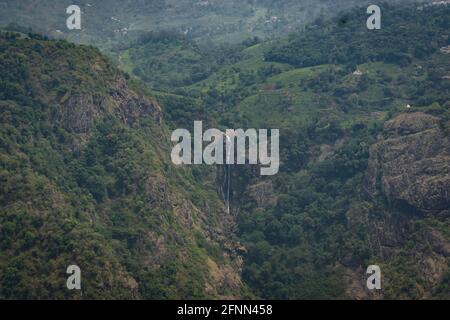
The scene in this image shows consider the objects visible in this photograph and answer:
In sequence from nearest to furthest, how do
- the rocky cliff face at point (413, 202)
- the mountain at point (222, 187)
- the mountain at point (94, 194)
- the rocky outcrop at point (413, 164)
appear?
1. the mountain at point (94, 194)
2. the mountain at point (222, 187)
3. the rocky cliff face at point (413, 202)
4. the rocky outcrop at point (413, 164)

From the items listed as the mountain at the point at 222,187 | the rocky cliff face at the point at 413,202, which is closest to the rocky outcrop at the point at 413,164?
the rocky cliff face at the point at 413,202

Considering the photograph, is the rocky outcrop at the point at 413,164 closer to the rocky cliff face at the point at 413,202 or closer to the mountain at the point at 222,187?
the rocky cliff face at the point at 413,202

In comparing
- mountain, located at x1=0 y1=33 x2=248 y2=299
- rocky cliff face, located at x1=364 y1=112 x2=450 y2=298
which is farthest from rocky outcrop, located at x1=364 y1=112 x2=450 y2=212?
mountain, located at x1=0 y1=33 x2=248 y2=299

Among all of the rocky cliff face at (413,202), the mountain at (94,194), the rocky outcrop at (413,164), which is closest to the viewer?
the mountain at (94,194)

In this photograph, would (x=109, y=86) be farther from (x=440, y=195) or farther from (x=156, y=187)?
(x=440, y=195)

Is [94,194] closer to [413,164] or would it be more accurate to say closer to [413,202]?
[413,202]

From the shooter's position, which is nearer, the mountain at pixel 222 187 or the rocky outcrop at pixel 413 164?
the mountain at pixel 222 187

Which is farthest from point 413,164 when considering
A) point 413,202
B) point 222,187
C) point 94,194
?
point 94,194
